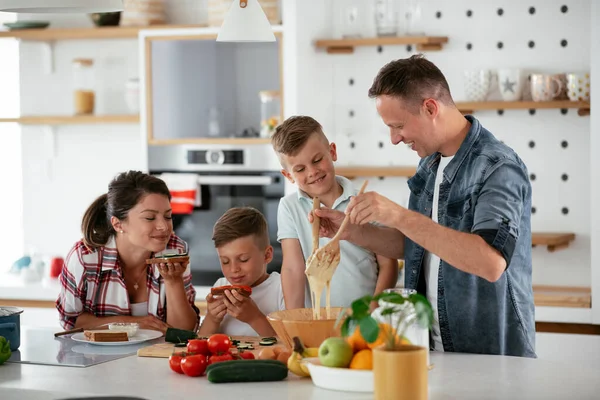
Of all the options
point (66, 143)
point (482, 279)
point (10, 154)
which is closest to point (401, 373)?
point (482, 279)

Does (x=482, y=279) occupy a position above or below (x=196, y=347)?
above

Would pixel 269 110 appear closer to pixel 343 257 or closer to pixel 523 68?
pixel 523 68

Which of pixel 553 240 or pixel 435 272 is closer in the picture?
pixel 435 272

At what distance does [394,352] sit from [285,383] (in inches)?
14.8

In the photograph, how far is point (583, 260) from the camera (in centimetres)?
435

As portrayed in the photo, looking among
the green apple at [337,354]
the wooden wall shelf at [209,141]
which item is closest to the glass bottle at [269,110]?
the wooden wall shelf at [209,141]

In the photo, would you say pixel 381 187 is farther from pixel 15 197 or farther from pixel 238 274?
pixel 15 197

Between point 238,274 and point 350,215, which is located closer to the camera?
point 350,215

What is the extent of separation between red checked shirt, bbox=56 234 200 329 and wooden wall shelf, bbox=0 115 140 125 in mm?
1992

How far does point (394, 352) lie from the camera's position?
171 centimetres

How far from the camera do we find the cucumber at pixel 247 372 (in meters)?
2.00

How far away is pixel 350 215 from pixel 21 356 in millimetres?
941

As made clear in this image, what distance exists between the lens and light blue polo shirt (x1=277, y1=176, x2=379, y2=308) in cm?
273

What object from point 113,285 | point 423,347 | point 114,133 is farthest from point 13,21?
point 423,347
